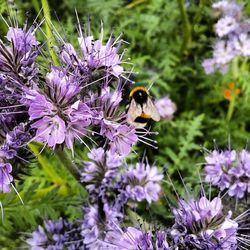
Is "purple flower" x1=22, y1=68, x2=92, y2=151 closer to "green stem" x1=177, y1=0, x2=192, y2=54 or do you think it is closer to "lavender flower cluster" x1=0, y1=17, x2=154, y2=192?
"lavender flower cluster" x1=0, y1=17, x2=154, y2=192

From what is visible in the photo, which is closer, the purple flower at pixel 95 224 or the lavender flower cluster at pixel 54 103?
the lavender flower cluster at pixel 54 103

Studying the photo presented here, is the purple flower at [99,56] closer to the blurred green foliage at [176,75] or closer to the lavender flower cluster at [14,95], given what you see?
the lavender flower cluster at [14,95]

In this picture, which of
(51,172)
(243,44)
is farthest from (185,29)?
(51,172)

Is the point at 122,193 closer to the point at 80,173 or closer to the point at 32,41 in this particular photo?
the point at 80,173

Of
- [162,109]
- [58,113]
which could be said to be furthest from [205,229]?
[162,109]

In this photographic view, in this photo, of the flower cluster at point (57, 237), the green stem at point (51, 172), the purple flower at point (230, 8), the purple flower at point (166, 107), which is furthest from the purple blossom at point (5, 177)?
the purple flower at point (230, 8)

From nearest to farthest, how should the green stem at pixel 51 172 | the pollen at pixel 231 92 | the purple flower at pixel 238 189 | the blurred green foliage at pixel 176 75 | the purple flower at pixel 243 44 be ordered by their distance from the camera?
the purple flower at pixel 238 189, the green stem at pixel 51 172, the blurred green foliage at pixel 176 75, the purple flower at pixel 243 44, the pollen at pixel 231 92
